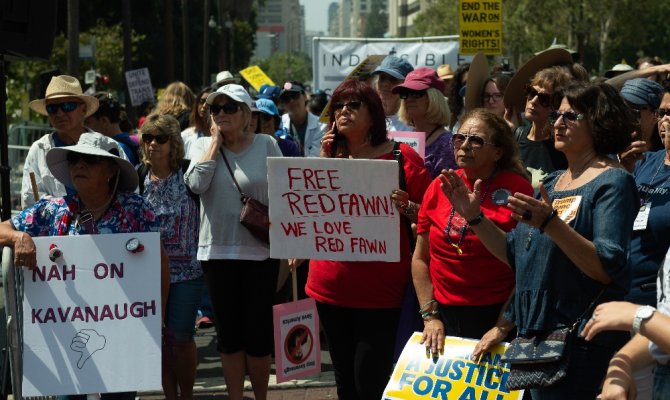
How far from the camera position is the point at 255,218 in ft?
21.1

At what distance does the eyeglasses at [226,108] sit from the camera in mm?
6527

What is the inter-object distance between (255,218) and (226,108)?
0.67 metres

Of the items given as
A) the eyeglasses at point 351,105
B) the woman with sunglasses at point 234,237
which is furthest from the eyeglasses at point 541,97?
the woman with sunglasses at point 234,237

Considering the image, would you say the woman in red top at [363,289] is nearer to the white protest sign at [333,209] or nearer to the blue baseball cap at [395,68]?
the white protest sign at [333,209]

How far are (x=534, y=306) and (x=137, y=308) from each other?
207 cm

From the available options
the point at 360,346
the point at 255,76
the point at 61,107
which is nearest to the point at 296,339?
the point at 360,346

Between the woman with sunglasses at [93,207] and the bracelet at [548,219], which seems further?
the woman with sunglasses at [93,207]

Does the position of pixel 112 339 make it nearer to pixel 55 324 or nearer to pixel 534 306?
pixel 55 324

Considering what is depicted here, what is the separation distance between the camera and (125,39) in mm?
27734

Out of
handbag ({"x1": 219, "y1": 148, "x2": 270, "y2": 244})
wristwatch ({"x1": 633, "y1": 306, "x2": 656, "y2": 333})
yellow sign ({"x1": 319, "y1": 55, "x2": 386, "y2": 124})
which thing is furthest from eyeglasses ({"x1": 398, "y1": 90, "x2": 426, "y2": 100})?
wristwatch ({"x1": 633, "y1": 306, "x2": 656, "y2": 333})

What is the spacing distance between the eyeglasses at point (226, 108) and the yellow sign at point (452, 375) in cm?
212

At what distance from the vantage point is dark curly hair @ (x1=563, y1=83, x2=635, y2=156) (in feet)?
13.8

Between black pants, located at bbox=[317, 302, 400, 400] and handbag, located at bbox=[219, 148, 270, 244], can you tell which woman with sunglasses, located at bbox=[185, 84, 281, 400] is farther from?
black pants, located at bbox=[317, 302, 400, 400]

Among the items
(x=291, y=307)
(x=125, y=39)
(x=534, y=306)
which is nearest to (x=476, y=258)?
(x=534, y=306)
